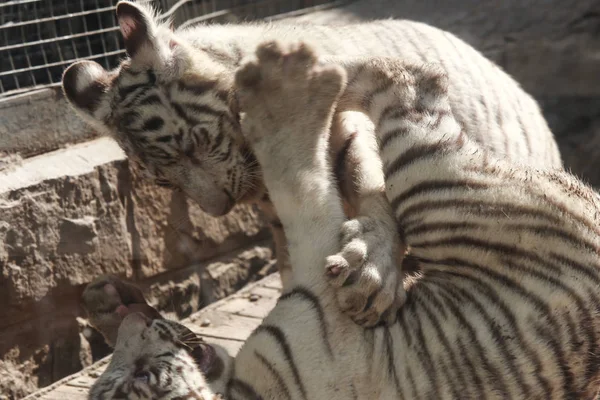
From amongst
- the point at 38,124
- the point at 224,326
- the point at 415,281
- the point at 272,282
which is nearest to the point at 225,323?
the point at 224,326

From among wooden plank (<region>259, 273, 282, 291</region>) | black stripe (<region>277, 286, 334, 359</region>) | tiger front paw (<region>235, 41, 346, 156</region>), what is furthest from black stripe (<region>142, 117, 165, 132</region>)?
wooden plank (<region>259, 273, 282, 291</region>)

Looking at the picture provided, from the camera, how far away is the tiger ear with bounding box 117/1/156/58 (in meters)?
2.64

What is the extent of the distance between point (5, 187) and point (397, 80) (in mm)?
1532

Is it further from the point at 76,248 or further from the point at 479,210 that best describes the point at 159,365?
the point at 76,248

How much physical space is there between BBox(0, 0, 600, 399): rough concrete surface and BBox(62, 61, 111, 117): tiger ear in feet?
2.10

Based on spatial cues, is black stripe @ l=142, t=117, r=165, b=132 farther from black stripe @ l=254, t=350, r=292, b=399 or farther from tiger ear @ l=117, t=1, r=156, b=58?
black stripe @ l=254, t=350, r=292, b=399

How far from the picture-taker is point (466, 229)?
2.36 meters

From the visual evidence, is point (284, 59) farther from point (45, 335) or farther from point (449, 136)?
point (45, 335)

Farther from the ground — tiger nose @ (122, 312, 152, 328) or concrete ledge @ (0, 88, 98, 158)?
concrete ledge @ (0, 88, 98, 158)

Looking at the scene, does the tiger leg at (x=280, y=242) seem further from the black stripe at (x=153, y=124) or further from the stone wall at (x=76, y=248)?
the stone wall at (x=76, y=248)

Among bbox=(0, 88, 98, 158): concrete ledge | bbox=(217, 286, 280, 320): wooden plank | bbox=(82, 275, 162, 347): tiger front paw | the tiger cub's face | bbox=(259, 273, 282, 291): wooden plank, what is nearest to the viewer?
the tiger cub's face

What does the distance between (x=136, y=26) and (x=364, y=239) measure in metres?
0.94

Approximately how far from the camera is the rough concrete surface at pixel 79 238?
10.9 ft

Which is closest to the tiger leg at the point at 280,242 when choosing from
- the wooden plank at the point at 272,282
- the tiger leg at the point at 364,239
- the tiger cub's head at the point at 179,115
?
the tiger cub's head at the point at 179,115
